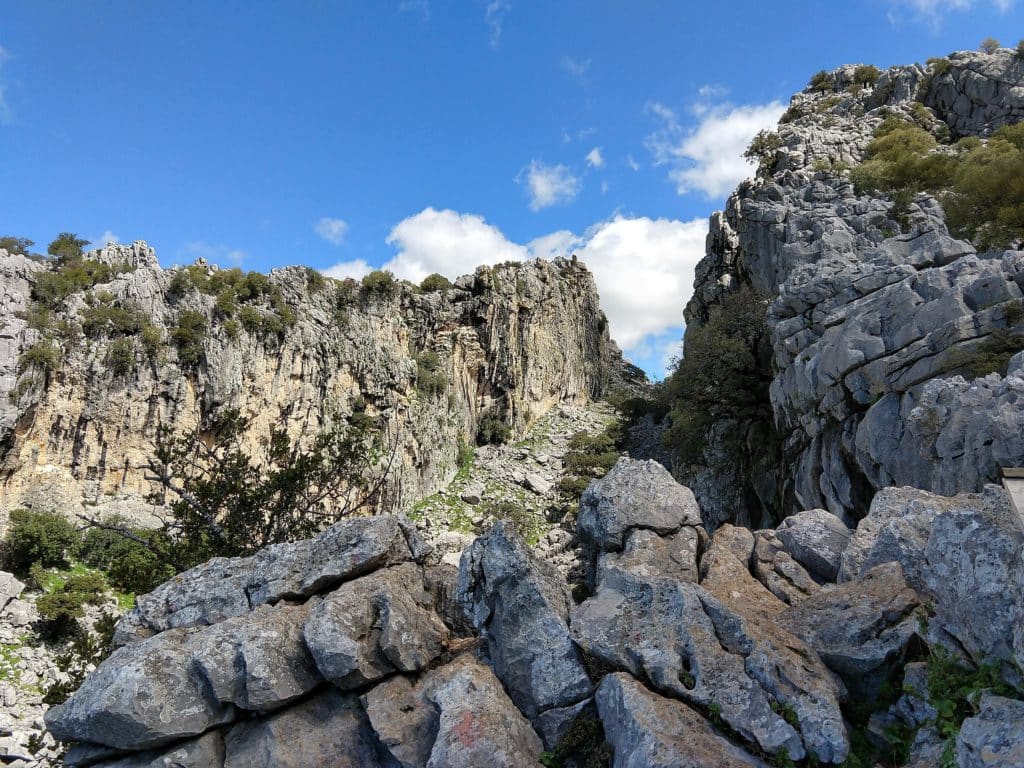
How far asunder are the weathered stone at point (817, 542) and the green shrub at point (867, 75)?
2301 inches

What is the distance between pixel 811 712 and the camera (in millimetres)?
7172

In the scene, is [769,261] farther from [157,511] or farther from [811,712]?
[157,511]

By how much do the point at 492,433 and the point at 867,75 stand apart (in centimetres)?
4751

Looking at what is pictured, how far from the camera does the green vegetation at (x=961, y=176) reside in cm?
2405

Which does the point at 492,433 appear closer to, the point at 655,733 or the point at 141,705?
the point at 141,705

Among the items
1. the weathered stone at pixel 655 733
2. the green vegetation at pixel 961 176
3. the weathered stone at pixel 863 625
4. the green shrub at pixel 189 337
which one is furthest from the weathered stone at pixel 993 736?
the green shrub at pixel 189 337

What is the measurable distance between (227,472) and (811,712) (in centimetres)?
1559

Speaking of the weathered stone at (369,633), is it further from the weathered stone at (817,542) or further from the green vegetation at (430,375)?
the green vegetation at (430,375)

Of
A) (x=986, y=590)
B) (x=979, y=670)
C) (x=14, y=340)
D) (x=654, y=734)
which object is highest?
(x=14, y=340)

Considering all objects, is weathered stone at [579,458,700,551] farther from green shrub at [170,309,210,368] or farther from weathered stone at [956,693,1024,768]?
green shrub at [170,309,210,368]

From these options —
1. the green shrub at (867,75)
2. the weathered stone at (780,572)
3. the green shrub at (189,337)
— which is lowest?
the weathered stone at (780,572)

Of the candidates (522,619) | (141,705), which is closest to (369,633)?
(522,619)

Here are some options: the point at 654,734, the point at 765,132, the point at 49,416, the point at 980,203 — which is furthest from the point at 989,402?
the point at 765,132

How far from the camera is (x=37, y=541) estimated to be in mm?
24938
